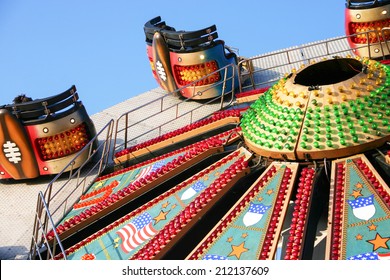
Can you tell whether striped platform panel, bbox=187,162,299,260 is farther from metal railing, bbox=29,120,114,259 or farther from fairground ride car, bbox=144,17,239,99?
fairground ride car, bbox=144,17,239,99

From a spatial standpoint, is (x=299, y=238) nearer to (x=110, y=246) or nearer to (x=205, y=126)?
(x=110, y=246)

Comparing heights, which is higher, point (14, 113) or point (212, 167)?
point (14, 113)

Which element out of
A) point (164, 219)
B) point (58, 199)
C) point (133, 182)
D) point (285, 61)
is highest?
point (133, 182)

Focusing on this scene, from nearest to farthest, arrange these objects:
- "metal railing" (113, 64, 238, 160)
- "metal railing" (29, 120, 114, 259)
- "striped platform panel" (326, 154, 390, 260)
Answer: "striped platform panel" (326, 154, 390, 260) → "metal railing" (29, 120, 114, 259) → "metal railing" (113, 64, 238, 160)

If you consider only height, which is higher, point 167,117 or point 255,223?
point 255,223

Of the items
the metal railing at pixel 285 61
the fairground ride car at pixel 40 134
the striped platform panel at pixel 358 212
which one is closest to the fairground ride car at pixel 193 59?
the metal railing at pixel 285 61

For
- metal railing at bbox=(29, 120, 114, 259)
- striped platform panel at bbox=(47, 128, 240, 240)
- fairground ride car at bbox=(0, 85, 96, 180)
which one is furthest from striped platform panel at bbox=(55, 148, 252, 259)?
fairground ride car at bbox=(0, 85, 96, 180)

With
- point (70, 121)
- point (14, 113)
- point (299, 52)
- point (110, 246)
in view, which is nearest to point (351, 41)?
point (299, 52)

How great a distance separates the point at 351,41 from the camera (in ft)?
62.3

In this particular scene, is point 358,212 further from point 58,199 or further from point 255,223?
point 58,199

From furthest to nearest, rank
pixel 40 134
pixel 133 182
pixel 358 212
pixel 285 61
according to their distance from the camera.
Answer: pixel 285 61 < pixel 40 134 < pixel 133 182 < pixel 358 212

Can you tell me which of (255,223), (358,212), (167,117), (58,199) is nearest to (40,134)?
(58,199)

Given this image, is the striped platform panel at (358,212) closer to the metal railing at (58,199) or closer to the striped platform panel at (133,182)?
the striped platform panel at (133,182)
